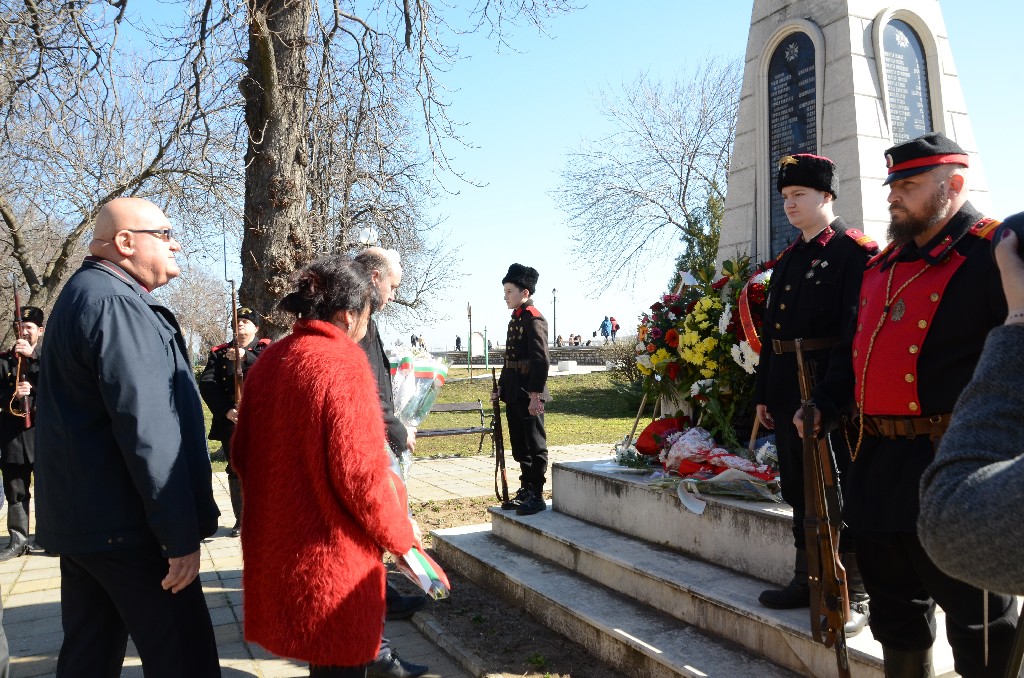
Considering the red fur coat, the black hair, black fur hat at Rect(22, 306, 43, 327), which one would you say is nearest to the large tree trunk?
black fur hat at Rect(22, 306, 43, 327)

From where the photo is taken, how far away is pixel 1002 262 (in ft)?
3.64

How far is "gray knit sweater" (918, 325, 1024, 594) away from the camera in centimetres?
95

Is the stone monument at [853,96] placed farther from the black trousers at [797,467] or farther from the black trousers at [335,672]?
the black trousers at [335,672]

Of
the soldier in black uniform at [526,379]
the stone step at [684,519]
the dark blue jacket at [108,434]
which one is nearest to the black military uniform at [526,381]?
the soldier in black uniform at [526,379]

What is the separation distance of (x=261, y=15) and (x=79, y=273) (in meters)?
4.65

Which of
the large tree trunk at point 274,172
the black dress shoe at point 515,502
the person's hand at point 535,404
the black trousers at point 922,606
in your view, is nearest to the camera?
the black trousers at point 922,606

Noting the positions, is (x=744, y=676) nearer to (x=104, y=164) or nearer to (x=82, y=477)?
(x=82, y=477)

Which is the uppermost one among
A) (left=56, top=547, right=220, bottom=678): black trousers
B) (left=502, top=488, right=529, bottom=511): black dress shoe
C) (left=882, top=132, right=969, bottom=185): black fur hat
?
(left=882, top=132, right=969, bottom=185): black fur hat

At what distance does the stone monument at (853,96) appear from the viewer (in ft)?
15.5

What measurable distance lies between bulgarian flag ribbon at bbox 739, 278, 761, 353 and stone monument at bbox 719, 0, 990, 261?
0.75m

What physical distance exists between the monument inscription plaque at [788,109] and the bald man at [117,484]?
413cm

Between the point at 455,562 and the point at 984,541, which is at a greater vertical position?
the point at 984,541

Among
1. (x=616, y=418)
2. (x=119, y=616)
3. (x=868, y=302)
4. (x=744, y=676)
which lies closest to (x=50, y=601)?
(x=119, y=616)

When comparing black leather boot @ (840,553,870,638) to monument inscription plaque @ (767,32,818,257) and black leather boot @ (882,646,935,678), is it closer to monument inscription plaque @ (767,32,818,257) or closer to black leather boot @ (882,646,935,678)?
black leather boot @ (882,646,935,678)
